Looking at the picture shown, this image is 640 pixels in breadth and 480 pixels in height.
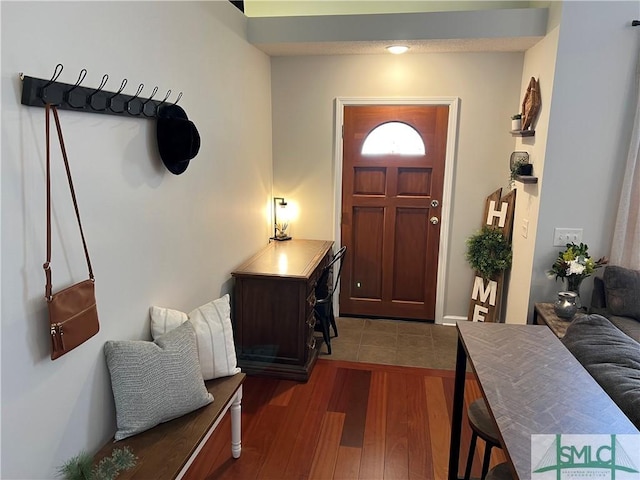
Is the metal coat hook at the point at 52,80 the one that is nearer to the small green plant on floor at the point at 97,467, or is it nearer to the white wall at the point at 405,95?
the small green plant on floor at the point at 97,467

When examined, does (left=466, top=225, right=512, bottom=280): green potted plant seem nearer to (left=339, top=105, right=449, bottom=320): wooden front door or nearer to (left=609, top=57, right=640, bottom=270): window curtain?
(left=339, top=105, right=449, bottom=320): wooden front door

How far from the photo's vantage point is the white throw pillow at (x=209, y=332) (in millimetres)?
2162

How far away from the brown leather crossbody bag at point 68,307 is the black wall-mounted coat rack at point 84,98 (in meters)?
0.05

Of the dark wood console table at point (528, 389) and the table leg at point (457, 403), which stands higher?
the dark wood console table at point (528, 389)

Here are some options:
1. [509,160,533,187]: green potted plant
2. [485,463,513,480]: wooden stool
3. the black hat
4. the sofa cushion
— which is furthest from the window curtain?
the black hat

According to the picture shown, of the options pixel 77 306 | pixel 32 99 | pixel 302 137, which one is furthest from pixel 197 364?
pixel 302 137

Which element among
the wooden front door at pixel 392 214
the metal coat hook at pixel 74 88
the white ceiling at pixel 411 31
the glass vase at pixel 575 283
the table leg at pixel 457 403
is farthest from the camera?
the wooden front door at pixel 392 214

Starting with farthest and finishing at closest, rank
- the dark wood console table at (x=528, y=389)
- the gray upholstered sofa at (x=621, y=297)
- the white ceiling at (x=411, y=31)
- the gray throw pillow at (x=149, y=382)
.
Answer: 1. the white ceiling at (x=411, y=31)
2. the gray upholstered sofa at (x=621, y=297)
3. the gray throw pillow at (x=149, y=382)
4. the dark wood console table at (x=528, y=389)

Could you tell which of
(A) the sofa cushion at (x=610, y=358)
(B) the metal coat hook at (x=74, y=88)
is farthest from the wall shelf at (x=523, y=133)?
(B) the metal coat hook at (x=74, y=88)

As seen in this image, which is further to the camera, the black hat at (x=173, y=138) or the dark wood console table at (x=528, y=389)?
the black hat at (x=173, y=138)

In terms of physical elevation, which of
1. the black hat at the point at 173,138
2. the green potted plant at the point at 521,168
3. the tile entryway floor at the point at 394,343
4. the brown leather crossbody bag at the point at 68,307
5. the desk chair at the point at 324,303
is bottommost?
the tile entryway floor at the point at 394,343

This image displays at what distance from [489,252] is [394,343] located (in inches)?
43.6

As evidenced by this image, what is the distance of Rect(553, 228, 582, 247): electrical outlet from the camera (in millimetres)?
3020

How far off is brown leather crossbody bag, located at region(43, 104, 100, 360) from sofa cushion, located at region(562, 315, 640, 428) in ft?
6.47
